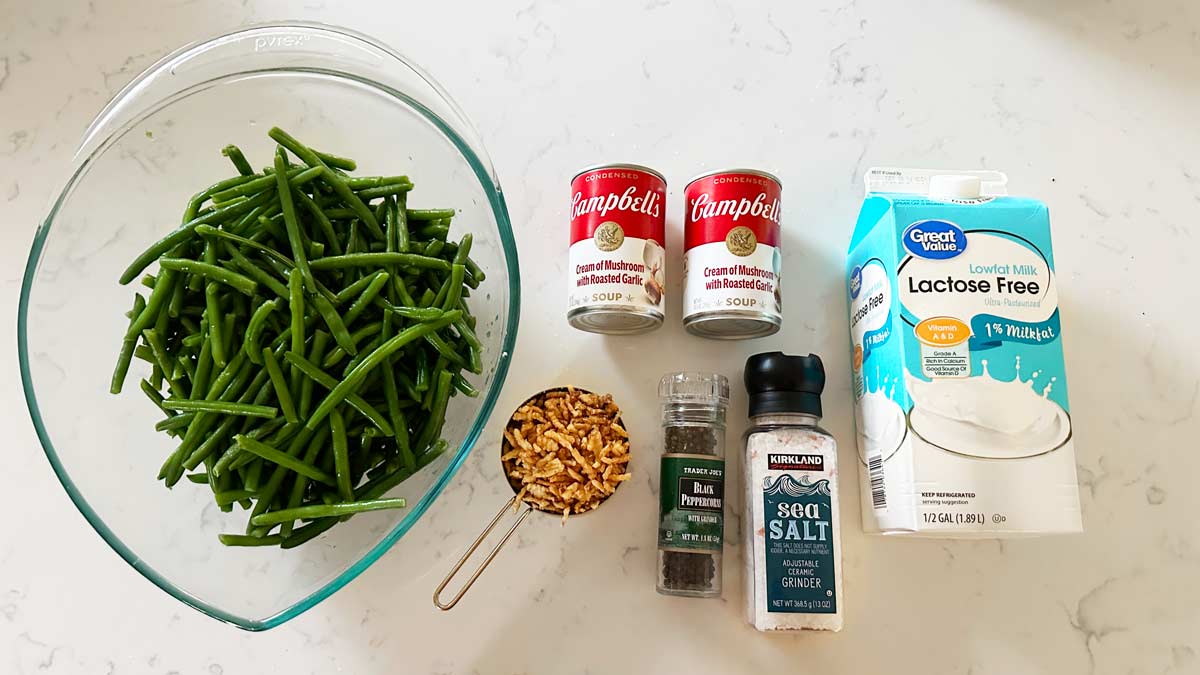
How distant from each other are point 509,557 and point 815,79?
31.0 inches

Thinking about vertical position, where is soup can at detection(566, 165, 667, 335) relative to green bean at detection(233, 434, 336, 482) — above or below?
above

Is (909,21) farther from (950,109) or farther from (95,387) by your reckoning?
(95,387)

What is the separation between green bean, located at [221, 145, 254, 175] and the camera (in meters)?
0.81

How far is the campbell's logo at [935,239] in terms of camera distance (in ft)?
2.78

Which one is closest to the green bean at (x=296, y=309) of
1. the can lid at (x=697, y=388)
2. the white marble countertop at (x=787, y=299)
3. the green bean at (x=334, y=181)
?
the green bean at (x=334, y=181)

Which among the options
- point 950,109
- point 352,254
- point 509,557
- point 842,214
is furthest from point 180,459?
point 950,109

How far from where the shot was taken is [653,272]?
2.96 feet

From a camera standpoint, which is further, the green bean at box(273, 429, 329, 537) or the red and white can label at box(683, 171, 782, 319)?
the red and white can label at box(683, 171, 782, 319)

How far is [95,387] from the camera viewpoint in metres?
0.83

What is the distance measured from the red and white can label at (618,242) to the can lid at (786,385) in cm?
15

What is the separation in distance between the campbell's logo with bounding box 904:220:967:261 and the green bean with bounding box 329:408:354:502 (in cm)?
65

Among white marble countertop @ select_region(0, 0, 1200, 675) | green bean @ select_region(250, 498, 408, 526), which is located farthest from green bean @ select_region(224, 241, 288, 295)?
white marble countertop @ select_region(0, 0, 1200, 675)

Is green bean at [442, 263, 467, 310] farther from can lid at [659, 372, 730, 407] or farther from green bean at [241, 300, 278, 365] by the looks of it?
can lid at [659, 372, 730, 407]

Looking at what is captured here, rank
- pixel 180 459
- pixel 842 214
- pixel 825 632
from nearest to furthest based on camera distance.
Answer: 1. pixel 180 459
2. pixel 825 632
3. pixel 842 214
